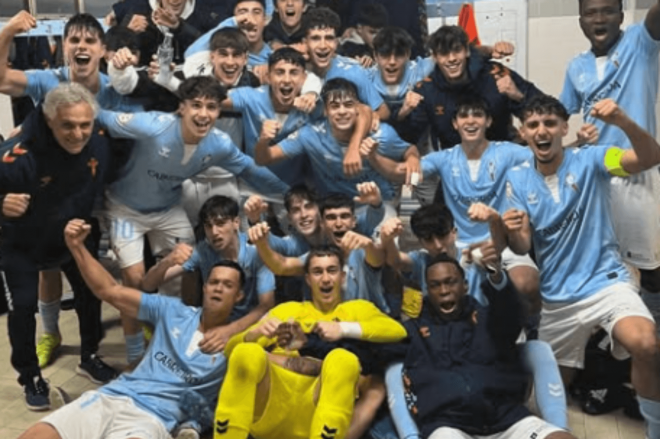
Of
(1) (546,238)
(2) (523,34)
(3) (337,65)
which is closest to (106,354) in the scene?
(3) (337,65)

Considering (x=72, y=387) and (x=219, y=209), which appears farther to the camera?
(x=72, y=387)

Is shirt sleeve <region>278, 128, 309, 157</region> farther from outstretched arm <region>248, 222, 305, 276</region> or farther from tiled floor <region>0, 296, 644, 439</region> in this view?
tiled floor <region>0, 296, 644, 439</region>

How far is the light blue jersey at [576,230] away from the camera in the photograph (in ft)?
12.4

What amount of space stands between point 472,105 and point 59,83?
2.20 meters

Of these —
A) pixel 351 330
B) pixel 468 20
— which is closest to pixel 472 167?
pixel 351 330

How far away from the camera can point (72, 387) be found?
4.36 metres

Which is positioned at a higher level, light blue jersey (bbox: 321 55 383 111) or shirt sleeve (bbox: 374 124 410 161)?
light blue jersey (bbox: 321 55 383 111)

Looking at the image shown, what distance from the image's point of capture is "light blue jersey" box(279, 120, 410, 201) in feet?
14.8

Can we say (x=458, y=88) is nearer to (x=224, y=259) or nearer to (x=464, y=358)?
(x=224, y=259)

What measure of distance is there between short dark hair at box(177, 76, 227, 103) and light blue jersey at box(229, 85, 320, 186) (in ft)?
1.22

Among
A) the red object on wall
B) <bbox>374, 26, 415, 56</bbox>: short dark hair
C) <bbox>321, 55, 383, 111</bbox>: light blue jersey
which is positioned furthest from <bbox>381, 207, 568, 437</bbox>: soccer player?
the red object on wall

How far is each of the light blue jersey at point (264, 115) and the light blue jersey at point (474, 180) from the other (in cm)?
79

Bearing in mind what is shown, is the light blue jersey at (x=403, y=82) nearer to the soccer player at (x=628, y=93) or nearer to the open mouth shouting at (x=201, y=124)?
the soccer player at (x=628, y=93)

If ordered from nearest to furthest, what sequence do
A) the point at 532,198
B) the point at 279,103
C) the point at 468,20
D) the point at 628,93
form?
the point at 532,198, the point at 628,93, the point at 279,103, the point at 468,20
